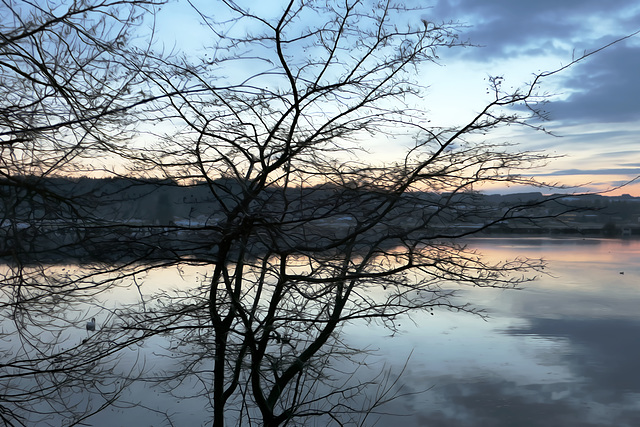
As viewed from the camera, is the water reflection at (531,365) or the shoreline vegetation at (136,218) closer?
the shoreline vegetation at (136,218)

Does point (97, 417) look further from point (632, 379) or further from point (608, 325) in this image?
point (608, 325)

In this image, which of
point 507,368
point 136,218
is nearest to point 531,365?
point 507,368

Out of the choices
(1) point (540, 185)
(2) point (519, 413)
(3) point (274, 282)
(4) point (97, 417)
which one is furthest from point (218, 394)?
(2) point (519, 413)

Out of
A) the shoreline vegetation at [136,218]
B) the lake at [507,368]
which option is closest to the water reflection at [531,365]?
the lake at [507,368]

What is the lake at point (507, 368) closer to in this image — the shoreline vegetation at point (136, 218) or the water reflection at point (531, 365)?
the water reflection at point (531, 365)

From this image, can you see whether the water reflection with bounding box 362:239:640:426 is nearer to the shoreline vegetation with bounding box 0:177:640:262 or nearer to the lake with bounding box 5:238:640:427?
the lake with bounding box 5:238:640:427

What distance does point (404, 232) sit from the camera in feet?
10.5

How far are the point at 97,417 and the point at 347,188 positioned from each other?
30.3 feet

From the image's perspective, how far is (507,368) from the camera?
12.1 m

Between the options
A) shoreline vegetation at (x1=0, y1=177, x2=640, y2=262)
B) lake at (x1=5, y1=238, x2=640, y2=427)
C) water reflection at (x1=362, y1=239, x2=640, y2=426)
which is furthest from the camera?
water reflection at (x1=362, y1=239, x2=640, y2=426)

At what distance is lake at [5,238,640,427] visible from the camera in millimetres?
10047

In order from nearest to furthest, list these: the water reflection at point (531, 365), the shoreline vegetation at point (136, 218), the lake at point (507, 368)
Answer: the shoreline vegetation at point (136, 218), the lake at point (507, 368), the water reflection at point (531, 365)

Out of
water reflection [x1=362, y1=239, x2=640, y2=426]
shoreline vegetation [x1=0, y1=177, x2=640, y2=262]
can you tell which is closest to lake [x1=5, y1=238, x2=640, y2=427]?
water reflection [x1=362, y1=239, x2=640, y2=426]

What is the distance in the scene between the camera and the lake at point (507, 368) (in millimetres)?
10047
